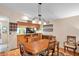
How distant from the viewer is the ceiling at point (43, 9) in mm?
1875

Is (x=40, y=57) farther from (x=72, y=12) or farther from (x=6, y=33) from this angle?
(x=72, y=12)

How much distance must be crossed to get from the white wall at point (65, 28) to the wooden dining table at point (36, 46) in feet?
0.85

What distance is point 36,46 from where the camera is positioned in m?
1.92

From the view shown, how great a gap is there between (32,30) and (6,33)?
19.3 inches

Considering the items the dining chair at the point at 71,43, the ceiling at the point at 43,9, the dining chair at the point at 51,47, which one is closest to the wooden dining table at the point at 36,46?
the dining chair at the point at 51,47

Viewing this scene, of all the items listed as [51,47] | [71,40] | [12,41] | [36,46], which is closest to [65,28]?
[71,40]

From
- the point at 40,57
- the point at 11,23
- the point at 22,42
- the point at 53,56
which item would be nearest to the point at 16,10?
the point at 11,23

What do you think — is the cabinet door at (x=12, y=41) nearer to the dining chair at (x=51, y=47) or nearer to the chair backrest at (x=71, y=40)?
the dining chair at (x=51, y=47)

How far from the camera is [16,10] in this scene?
191 centimetres

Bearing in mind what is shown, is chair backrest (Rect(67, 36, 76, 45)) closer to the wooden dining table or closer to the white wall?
the white wall

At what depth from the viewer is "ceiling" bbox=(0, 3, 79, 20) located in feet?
6.15

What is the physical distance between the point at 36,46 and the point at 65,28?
0.63 m

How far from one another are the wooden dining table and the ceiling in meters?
0.47

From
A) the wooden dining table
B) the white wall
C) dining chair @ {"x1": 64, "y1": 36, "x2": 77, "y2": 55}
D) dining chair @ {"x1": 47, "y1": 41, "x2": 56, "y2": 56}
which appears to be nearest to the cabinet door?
the wooden dining table
